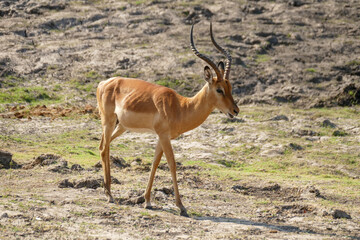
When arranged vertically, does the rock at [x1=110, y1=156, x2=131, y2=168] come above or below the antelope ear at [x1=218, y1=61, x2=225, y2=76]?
below

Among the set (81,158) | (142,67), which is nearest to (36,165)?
(81,158)

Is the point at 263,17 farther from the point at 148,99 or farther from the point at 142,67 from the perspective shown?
the point at 148,99

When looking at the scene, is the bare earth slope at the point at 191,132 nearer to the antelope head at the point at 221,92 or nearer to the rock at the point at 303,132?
the rock at the point at 303,132

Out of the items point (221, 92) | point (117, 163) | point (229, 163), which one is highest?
point (221, 92)

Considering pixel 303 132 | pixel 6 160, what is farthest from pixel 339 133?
pixel 6 160

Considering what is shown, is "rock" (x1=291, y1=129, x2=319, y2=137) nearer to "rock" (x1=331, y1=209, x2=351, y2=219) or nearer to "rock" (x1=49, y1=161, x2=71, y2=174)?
"rock" (x1=331, y1=209, x2=351, y2=219)

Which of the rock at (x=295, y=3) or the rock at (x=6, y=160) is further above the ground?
the rock at (x=295, y=3)

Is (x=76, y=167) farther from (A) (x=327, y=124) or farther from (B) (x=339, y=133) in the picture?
(A) (x=327, y=124)

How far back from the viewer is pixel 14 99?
1928 cm

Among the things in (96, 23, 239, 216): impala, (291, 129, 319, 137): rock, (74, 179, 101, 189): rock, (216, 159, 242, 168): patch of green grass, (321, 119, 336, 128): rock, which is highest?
(96, 23, 239, 216): impala

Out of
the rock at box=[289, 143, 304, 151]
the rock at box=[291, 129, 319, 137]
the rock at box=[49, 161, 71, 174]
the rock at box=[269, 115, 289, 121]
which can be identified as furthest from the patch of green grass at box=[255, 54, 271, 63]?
the rock at box=[49, 161, 71, 174]

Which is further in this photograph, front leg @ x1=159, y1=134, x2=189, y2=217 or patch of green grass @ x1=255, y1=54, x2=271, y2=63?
patch of green grass @ x1=255, y1=54, x2=271, y2=63

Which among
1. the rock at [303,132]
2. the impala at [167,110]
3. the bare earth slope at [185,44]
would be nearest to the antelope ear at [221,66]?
the impala at [167,110]

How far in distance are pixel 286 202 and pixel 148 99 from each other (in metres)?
3.17
